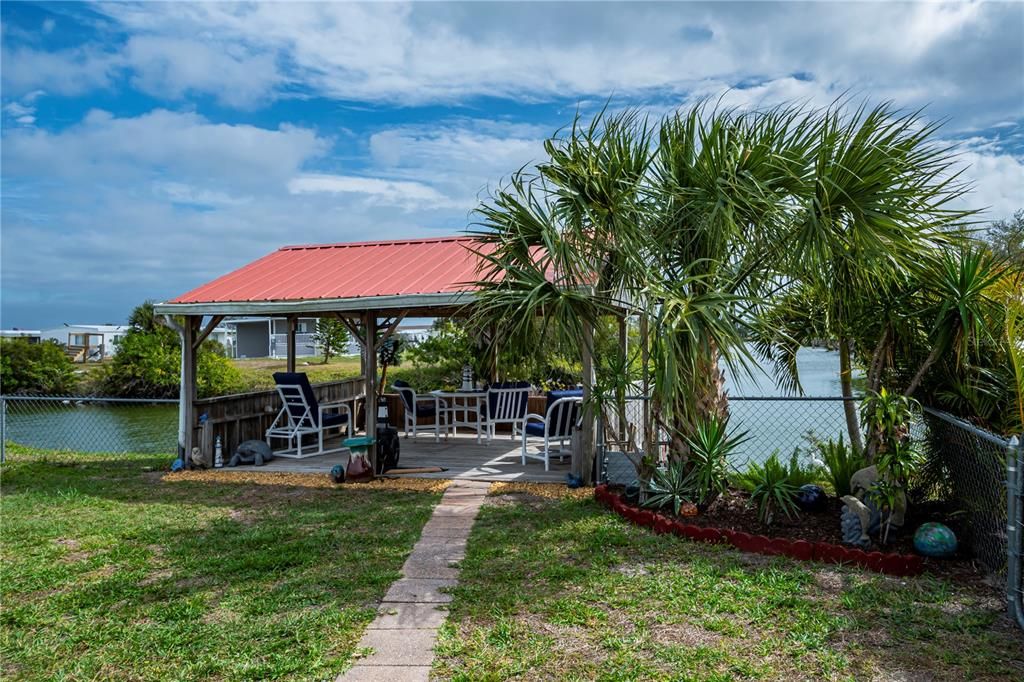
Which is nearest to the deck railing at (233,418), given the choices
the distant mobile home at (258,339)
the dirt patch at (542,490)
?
the dirt patch at (542,490)

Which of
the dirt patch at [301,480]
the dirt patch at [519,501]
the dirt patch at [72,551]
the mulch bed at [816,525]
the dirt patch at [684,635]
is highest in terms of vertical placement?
the mulch bed at [816,525]

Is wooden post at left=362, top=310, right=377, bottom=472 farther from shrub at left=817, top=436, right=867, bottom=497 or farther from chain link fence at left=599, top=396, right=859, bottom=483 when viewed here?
shrub at left=817, top=436, right=867, bottom=497

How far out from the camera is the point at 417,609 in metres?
4.13

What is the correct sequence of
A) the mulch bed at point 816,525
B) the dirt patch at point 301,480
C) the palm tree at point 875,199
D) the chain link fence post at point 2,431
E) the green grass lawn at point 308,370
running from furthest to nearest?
the green grass lawn at point 308,370 → the chain link fence post at point 2,431 → the dirt patch at point 301,480 → the palm tree at point 875,199 → the mulch bed at point 816,525

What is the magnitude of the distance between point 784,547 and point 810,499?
1174mm

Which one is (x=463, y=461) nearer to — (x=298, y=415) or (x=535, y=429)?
(x=535, y=429)

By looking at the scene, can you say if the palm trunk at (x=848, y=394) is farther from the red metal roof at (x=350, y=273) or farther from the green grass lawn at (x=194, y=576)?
the green grass lawn at (x=194, y=576)

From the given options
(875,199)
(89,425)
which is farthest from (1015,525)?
(89,425)

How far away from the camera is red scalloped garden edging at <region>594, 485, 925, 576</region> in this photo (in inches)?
183

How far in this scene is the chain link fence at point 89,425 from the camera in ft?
39.7

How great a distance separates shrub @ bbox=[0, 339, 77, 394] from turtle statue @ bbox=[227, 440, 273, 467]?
1550 cm

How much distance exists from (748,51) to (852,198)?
3774mm

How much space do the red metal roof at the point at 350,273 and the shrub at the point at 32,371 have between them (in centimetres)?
1435

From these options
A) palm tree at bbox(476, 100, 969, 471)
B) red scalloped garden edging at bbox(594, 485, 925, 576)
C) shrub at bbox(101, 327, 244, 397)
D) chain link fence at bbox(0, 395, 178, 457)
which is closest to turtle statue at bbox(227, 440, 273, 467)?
chain link fence at bbox(0, 395, 178, 457)
